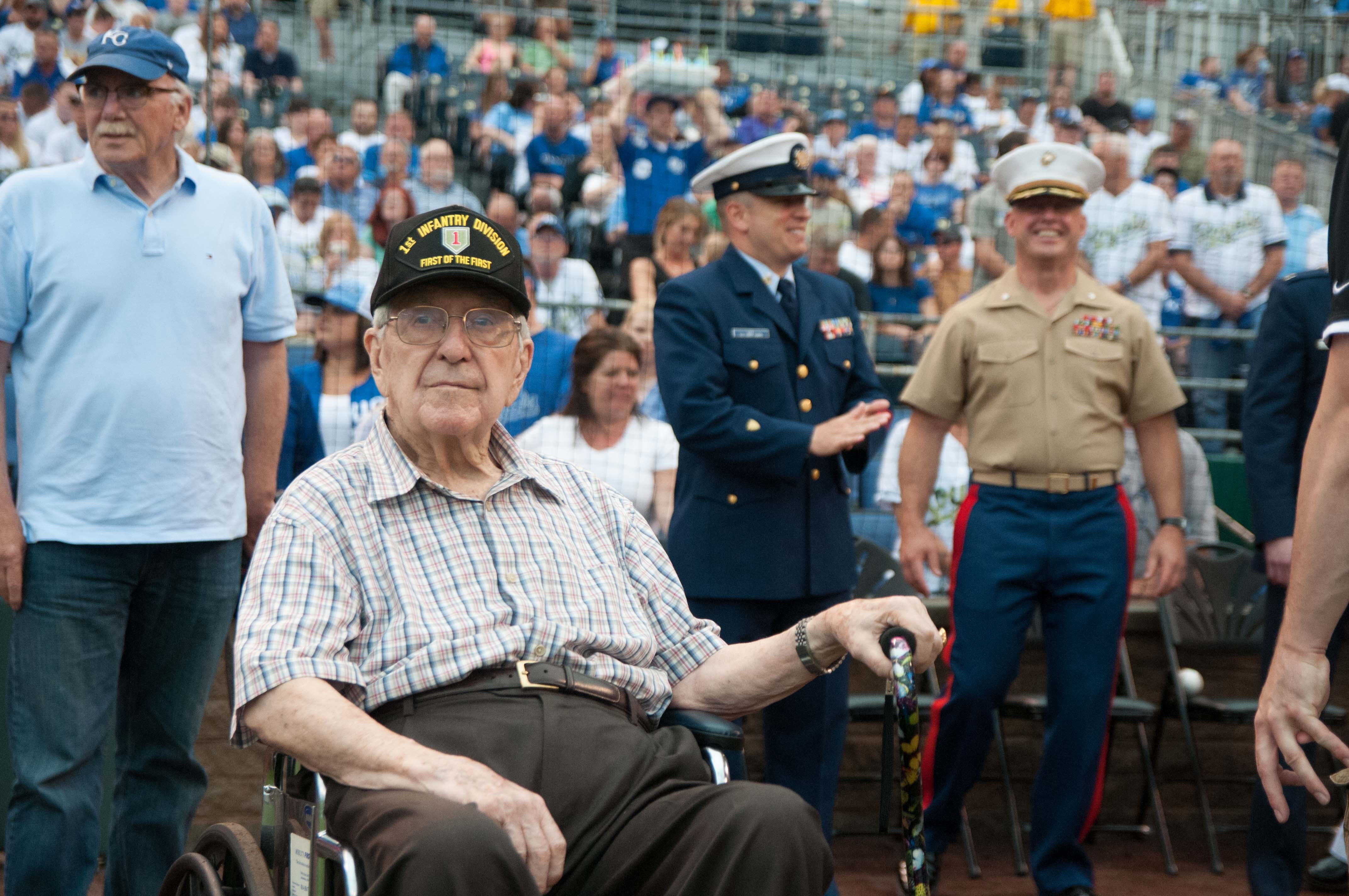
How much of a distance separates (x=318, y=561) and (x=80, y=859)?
1.09m

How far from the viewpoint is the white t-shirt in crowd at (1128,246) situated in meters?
7.82

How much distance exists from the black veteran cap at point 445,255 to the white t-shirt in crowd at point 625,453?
2.52m

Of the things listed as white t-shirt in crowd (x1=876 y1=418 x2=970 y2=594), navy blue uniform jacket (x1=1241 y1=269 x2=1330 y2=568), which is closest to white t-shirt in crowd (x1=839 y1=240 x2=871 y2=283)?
white t-shirt in crowd (x1=876 y1=418 x2=970 y2=594)

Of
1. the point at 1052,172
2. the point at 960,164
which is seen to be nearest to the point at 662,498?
the point at 1052,172

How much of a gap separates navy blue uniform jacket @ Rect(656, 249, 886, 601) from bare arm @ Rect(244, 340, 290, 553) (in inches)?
40.7

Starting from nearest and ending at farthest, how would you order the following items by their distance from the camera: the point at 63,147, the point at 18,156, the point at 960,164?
the point at 63,147, the point at 18,156, the point at 960,164

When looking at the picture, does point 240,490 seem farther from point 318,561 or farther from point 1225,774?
point 1225,774

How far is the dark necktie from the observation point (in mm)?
3949

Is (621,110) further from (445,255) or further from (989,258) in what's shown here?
(445,255)

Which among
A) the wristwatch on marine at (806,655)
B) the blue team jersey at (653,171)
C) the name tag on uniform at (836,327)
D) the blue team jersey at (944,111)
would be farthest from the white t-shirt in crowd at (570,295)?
the blue team jersey at (944,111)

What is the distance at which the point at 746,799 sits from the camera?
2074mm

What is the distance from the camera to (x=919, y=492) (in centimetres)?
439

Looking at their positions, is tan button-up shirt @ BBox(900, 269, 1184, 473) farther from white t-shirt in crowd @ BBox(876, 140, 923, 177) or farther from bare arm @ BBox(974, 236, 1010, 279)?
white t-shirt in crowd @ BBox(876, 140, 923, 177)

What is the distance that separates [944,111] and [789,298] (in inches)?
330
